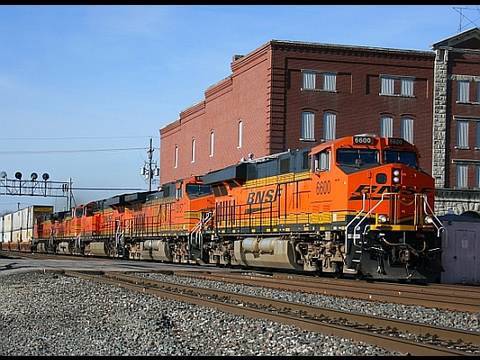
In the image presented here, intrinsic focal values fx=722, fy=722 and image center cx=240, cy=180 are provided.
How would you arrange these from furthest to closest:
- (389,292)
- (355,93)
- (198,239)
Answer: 1. (355,93)
2. (198,239)
3. (389,292)

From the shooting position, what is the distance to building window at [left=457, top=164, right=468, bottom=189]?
45.6m

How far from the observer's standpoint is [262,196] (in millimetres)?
25219

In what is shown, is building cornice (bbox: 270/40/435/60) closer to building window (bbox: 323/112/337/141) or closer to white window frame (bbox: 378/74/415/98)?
white window frame (bbox: 378/74/415/98)

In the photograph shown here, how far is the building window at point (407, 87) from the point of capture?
45250mm

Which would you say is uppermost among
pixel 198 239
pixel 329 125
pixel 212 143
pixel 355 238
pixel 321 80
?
pixel 321 80

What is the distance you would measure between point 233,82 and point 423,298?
35529 mm

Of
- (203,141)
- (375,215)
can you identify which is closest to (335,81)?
(203,141)

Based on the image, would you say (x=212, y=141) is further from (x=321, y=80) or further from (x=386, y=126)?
(x=386, y=126)

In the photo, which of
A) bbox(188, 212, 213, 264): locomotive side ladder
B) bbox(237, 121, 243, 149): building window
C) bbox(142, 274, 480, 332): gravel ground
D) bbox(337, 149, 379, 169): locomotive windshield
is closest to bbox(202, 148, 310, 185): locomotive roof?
bbox(188, 212, 213, 264): locomotive side ladder

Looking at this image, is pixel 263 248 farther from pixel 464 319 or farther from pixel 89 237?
pixel 89 237

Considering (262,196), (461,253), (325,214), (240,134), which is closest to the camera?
(325,214)

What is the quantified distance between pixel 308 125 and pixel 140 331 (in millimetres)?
34292

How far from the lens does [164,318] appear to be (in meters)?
11.9

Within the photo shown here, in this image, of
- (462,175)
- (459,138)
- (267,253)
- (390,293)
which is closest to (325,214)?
(267,253)
